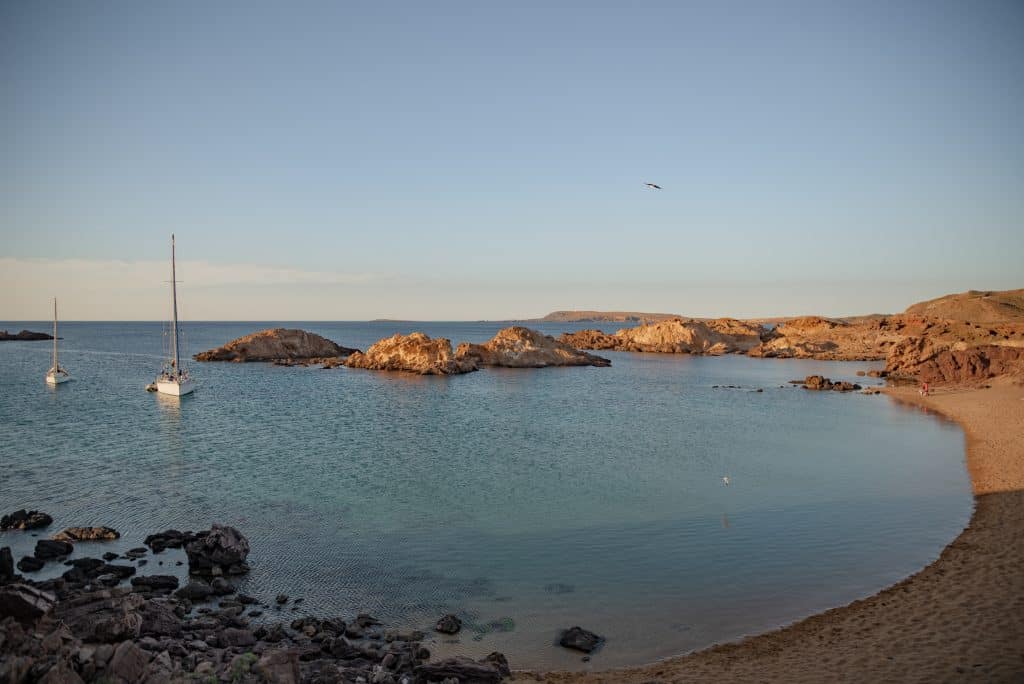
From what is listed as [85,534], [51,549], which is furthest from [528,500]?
[51,549]

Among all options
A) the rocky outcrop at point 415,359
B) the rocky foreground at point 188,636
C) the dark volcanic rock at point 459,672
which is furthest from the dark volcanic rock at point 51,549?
the rocky outcrop at point 415,359

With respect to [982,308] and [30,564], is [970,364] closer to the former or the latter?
[982,308]

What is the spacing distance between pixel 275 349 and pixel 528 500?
64.3 metres

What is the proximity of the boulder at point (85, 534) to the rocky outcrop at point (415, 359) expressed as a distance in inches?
1825

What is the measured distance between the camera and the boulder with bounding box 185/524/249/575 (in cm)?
1373

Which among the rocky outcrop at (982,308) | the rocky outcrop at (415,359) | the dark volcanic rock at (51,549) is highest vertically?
the rocky outcrop at (982,308)

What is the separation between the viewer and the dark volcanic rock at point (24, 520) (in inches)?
635

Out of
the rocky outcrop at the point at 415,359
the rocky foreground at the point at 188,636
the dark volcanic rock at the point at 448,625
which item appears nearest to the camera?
the rocky foreground at the point at 188,636

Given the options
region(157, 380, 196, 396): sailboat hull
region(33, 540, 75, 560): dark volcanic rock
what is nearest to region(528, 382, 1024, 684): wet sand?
region(33, 540, 75, 560): dark volcanic rock

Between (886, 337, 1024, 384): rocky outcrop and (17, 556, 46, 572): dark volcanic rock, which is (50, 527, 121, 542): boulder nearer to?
(17, 556, 46, 572): dark volcanic rock

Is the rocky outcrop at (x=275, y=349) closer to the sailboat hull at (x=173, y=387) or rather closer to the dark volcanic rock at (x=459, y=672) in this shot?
the sailboat hull at (x=173, y=387)

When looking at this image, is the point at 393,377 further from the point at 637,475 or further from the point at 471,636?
the point at 471,636

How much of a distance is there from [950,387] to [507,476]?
140ft

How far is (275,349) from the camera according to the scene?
77.1 metres
